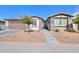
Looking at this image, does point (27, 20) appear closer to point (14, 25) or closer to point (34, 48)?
point (14, 25)

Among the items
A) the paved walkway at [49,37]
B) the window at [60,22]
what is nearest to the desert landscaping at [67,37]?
the paved walkway at [49,37]

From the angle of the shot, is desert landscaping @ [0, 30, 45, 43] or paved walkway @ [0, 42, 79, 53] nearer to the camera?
paved walkway @ [0, 42, 79, 53]

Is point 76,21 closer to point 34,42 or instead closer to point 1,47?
point 34,42

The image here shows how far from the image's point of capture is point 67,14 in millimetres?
6652

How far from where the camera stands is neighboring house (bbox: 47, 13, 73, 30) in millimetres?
6633

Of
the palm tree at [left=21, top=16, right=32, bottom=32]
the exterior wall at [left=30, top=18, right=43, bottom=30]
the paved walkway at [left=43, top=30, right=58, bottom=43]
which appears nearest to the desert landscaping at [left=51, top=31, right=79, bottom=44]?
the paved walkway at [left=43, top=30, right=58, bottom=43]

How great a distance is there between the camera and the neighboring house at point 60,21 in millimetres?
6633

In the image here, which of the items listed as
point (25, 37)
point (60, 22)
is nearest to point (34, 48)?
point (25, 37)

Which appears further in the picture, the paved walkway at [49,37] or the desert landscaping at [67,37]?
the paved walkway at [49,37]

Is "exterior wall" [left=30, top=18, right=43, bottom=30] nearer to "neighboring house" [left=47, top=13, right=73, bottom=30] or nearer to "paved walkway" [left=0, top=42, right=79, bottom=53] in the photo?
"neighboring house" [left=47, top=13, right=73, bottom=30]

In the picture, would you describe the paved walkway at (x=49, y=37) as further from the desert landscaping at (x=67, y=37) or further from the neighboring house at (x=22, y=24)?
the neighboring house at (x=22, y=24)

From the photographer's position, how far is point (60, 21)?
679cm

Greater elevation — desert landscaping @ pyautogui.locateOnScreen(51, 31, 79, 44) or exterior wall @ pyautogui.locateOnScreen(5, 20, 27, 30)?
exterior wall @ pyautogui.locateOnScreen(5, 20, 27, 30)
